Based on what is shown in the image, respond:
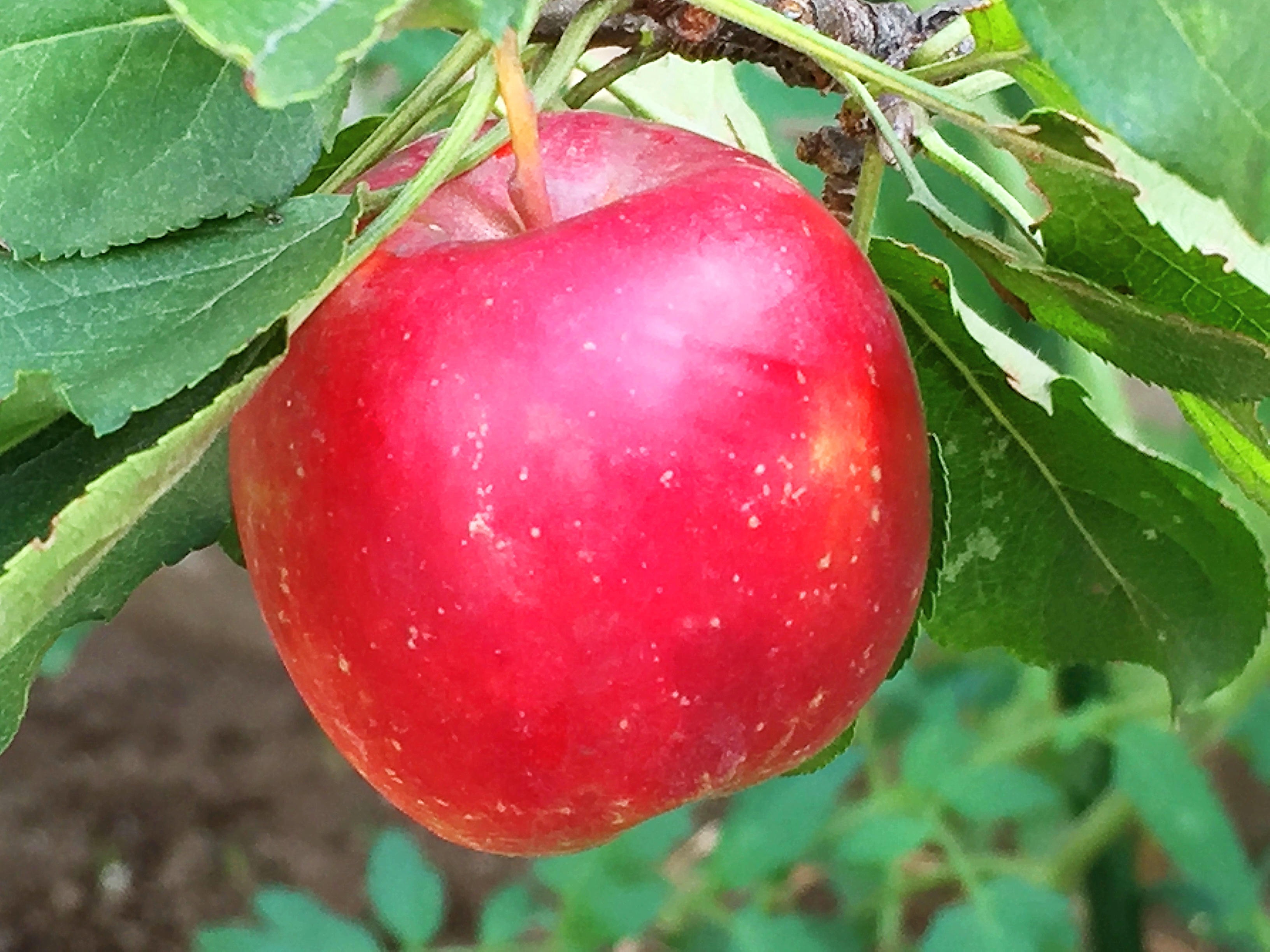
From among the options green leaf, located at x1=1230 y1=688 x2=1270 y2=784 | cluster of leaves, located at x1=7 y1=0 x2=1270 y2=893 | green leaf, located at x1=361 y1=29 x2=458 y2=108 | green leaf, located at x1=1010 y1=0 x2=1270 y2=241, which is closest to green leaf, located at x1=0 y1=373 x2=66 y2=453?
cluster of leaves, located at x1=7 y1=0 x2=1270 y2=893

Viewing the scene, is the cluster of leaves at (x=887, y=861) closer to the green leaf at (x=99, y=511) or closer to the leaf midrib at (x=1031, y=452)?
the leaf midrib at (x=1031, y=452)

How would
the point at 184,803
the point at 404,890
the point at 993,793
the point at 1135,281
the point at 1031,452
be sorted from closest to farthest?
the point at 1135,281 < the point at 1031,452 < the point at 993,793 < the point at 404,890 < the point at 184,803

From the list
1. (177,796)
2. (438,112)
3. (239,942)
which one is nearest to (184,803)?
(177,796)

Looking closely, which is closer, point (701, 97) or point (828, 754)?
point (828, 754)

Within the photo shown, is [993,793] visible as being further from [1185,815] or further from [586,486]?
[586,486]

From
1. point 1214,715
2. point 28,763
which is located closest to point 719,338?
point 1214,715

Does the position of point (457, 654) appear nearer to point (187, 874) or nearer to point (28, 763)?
point (187, 874)
